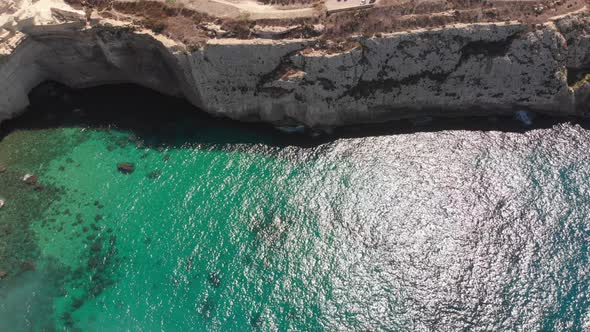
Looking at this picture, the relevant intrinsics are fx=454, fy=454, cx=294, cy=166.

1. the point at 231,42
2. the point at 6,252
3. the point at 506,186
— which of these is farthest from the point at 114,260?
the point at 506,186

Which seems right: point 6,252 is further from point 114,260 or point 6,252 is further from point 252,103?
point 252,103

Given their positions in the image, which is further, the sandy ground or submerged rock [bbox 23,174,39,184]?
the sandy ground

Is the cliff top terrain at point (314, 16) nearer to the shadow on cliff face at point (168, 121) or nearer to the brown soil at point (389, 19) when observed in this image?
the brown soil at point (389, 19)

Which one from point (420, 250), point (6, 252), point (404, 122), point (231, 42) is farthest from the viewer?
point (404, 122)

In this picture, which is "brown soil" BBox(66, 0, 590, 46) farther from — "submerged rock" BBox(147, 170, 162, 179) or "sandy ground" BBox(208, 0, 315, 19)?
"submerged rock" BBox(147, 170, 162, 179)

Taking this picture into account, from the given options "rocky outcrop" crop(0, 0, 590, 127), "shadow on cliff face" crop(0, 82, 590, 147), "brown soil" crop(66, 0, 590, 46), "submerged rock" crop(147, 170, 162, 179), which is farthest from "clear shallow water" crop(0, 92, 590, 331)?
"brown soil" crop(66, 0, 590, 46)

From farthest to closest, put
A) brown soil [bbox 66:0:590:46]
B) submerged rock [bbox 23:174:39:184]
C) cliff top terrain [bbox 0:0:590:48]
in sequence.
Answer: submerged rock [bbox 23:174:39:184] < cliff top terrain [bbox 0:0:590:48] < brown soil [bbox 66:0:590:46]

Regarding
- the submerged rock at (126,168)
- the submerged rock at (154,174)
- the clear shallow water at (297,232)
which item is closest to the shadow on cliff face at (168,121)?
the clear shallow water at (297,232)
